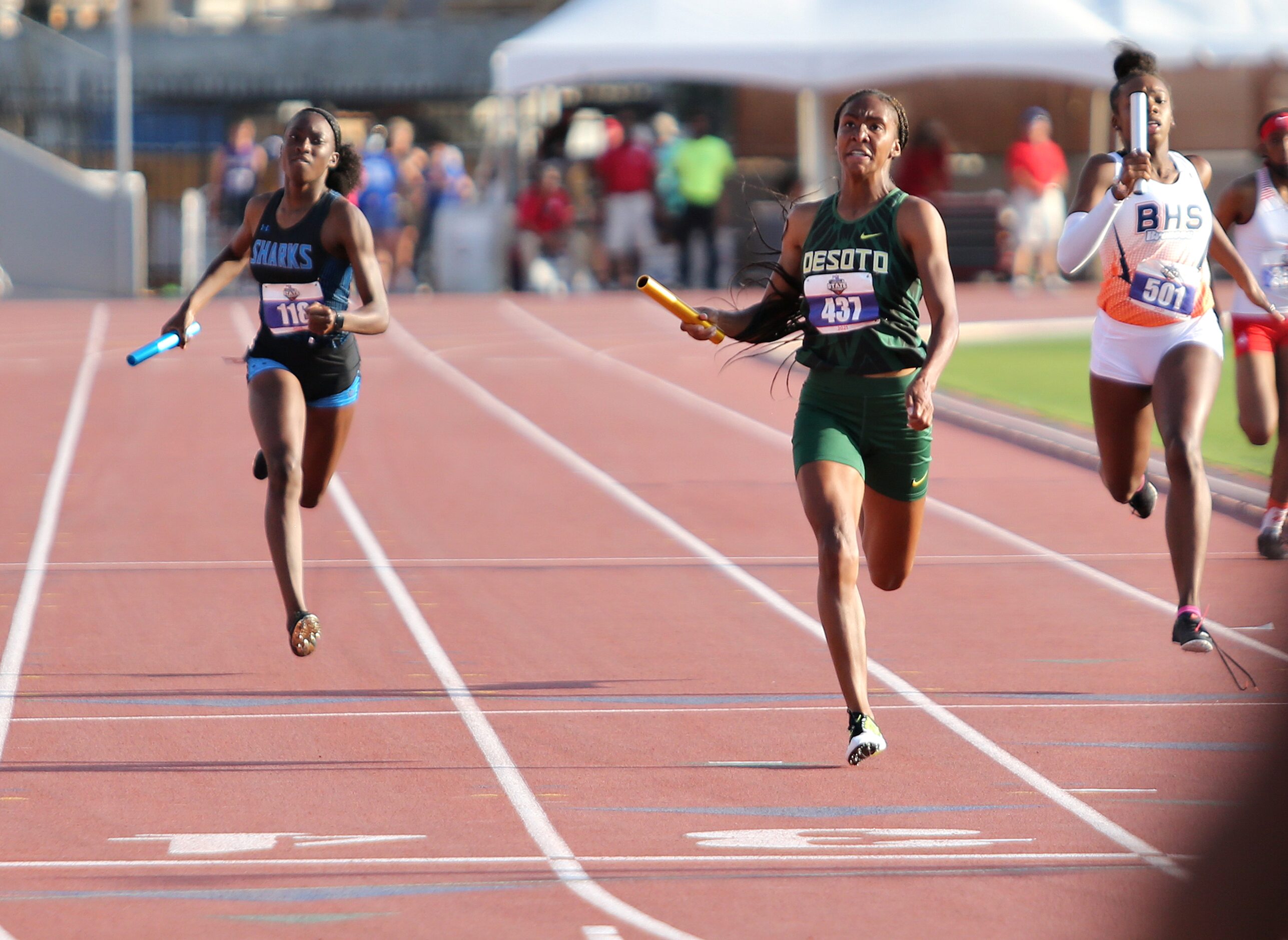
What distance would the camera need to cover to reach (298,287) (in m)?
8.14

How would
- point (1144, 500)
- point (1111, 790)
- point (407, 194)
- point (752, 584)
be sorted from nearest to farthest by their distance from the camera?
point (1111, 790) < point (1144, 500) < point (752, 584) < point (407, 194)

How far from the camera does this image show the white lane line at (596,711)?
736 cm

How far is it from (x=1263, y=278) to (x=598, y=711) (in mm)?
4105

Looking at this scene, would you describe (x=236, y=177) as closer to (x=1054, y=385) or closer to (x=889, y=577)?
(x=1054, y=385)

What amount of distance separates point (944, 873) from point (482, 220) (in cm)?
2362

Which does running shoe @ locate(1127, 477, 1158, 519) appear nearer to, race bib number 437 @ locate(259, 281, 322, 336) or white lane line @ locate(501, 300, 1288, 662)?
white lane line @ locate(501, 300, 1288, 662)

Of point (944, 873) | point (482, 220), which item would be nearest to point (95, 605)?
point (944, 873)

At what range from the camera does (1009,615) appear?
9.32 meters

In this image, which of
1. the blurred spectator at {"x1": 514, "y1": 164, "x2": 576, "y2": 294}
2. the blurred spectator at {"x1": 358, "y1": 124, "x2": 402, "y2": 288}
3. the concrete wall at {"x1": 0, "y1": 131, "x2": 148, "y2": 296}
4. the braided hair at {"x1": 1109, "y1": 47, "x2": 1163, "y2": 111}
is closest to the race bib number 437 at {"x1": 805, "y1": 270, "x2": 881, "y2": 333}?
the braided hair at {"x1": 1109, "y1": 47, "x2": 1163, "y2": 111}

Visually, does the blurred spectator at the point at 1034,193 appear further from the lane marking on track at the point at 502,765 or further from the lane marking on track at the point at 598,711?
the lane marking on track at the point at 598,711

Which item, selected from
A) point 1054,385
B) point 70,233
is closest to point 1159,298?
point 1054,385

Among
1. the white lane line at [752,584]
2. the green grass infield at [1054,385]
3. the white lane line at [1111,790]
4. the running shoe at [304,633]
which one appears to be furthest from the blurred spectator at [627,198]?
the white lane line at [1111,790]

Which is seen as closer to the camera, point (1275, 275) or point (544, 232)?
point (1275, 275)

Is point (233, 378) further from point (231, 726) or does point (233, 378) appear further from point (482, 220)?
point (231, 726)
